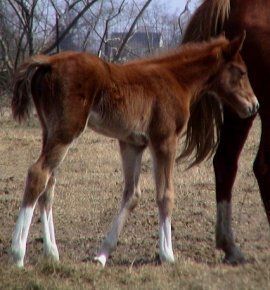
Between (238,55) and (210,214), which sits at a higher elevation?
(238,55)

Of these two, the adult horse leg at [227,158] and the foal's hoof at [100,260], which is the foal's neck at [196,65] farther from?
the foal's hoof at [100,260]

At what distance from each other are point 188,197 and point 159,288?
3.83 meters

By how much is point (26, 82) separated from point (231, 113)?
6.17ft

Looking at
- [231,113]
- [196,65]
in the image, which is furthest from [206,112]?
[196,65]

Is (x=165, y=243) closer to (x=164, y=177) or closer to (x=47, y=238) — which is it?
(x=164, y=177)

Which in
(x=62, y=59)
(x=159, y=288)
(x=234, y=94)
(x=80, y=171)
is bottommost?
(x=80, y=171)

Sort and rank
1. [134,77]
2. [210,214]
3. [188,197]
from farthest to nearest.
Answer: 1. [188,197]
2. [210,214]
3. [134,77]

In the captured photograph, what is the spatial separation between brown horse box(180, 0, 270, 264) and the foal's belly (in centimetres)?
79

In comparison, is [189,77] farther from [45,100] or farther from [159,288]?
[159,288]

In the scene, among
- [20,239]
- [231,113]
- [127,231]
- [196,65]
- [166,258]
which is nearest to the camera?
[20,239]

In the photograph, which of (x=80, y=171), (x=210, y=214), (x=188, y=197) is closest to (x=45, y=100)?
(x=210, y=214)

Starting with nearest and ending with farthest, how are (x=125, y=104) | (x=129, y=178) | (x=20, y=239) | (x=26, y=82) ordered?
(x=20, y=239) → (x=26, y=82) → (x=125, y=104) → (x=129, y=178)

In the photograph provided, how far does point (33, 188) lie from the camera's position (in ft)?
18.4

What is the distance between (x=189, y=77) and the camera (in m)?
6.55
